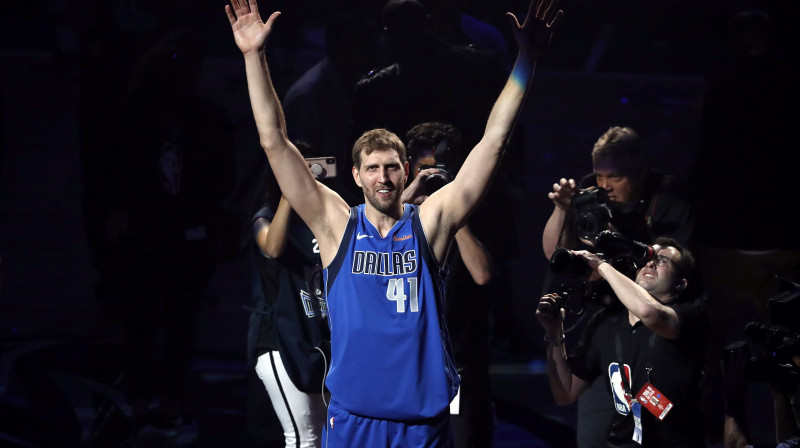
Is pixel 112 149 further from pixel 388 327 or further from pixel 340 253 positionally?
pixel 388 327

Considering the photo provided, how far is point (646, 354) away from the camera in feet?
12.1

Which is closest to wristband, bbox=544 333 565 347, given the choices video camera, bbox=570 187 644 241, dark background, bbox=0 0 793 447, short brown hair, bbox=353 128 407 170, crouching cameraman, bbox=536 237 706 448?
crouching cameraman, bbox=536 237 706 448

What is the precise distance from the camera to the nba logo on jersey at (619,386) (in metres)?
3.71

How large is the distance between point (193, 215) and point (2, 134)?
4.60 feet

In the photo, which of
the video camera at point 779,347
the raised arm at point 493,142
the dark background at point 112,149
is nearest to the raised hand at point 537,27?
the raised arm at point 493,142

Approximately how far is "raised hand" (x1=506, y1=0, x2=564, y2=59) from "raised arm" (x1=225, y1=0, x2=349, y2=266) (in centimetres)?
84

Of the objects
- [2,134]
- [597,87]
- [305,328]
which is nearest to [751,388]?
[597,87]

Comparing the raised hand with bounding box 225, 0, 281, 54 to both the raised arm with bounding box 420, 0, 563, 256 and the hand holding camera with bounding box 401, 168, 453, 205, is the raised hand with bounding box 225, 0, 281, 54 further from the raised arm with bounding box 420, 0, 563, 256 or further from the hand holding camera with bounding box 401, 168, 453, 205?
the hand holding camera with bounding box 401, 168, 453, 205

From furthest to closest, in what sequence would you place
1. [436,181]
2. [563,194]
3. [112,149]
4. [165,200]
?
[112,149]
[165,200]
[563,194]
[436,181]

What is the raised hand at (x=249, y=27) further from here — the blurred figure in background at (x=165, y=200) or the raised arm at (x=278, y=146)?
the blurred figure in background at (x=165, y=200)

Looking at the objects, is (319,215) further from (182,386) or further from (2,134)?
(2,134)

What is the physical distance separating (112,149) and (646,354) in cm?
362

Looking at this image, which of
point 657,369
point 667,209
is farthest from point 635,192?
point 657,369

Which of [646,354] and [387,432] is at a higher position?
[646,354]
